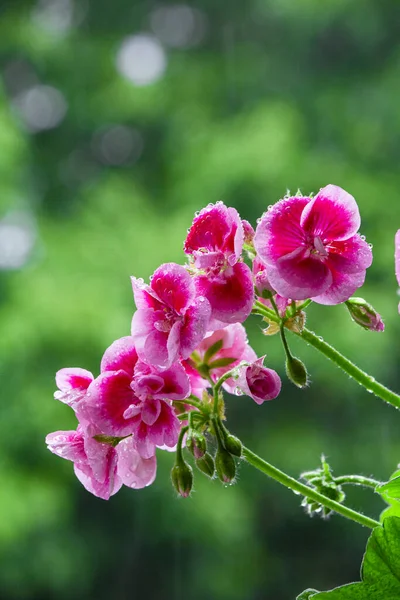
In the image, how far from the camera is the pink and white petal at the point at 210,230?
1.24 feet

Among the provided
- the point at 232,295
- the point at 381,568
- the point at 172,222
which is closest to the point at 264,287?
the point at 232,295

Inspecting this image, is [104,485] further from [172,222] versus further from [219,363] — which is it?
[172,222]

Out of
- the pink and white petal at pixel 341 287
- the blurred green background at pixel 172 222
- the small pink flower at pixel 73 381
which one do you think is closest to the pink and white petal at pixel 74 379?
the small pink flower at pixel 73 381

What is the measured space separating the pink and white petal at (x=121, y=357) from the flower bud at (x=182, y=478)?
5cm

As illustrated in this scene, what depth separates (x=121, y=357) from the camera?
38cm

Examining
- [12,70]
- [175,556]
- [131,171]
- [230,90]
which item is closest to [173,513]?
[175,556]

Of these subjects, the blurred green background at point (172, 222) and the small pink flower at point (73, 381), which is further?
the blurred green background at point (172, 222)

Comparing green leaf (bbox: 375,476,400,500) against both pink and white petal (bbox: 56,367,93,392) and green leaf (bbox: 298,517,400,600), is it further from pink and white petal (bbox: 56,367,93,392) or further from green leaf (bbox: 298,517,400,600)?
pink and white petal (bbox: 56,367,93,392)

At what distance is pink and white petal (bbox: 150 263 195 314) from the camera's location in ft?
1.21

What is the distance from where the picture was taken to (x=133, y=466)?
401 mm

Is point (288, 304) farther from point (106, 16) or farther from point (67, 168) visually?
point (106, 16)

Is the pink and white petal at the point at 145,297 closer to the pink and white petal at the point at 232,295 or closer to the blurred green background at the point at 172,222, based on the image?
the pink and white petal at the point at 232,295

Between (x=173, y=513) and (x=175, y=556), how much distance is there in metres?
0.33

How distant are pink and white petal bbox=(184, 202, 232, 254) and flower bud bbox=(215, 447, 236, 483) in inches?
3.3
